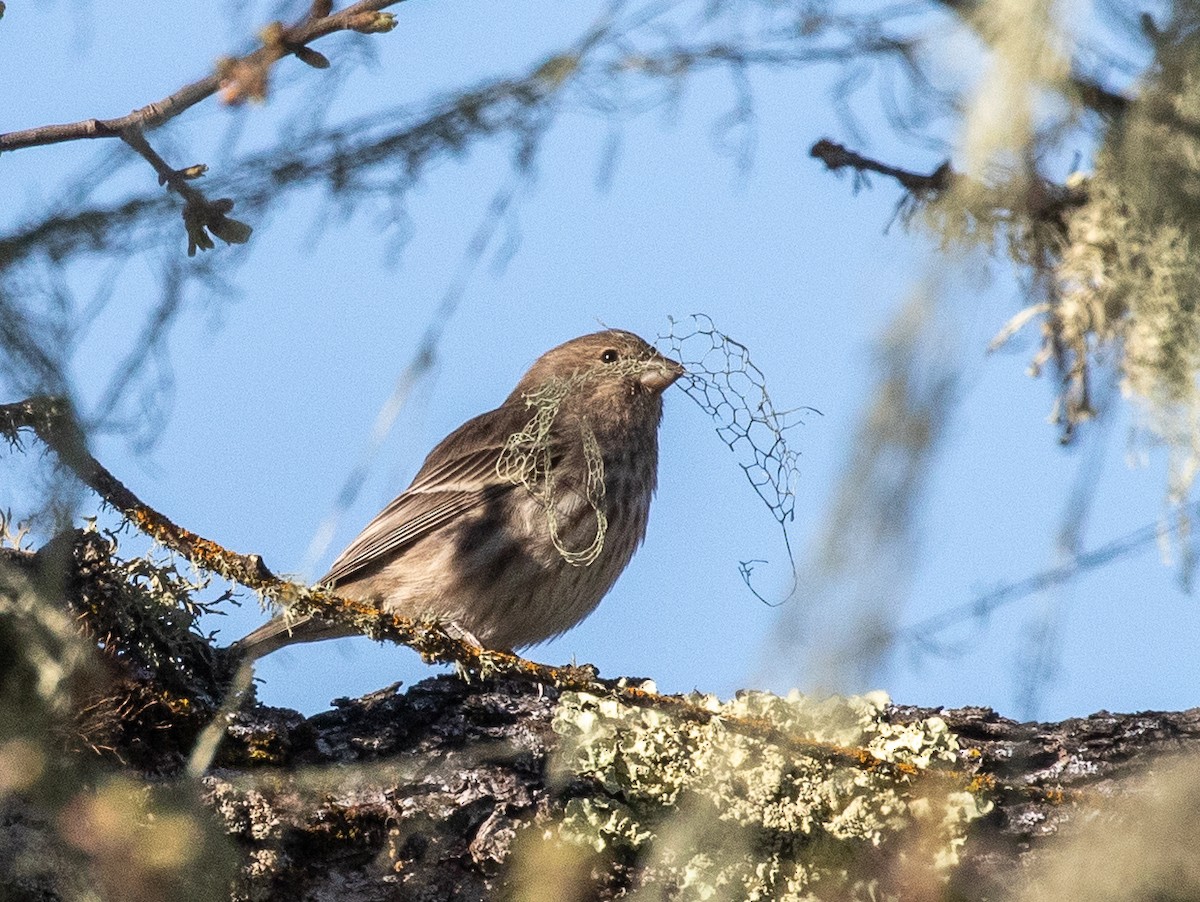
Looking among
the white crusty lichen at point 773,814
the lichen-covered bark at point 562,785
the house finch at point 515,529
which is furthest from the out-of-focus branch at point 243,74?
the house finch at point 515,529

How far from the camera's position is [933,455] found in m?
1.71

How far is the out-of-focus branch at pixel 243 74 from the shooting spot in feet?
8.14

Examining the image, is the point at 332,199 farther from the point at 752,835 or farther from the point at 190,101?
the point at 752,835

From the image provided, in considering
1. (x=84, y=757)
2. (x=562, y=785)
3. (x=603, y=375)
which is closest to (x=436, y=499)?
(x=603, y=375)

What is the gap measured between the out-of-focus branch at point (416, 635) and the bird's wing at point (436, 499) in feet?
9.65

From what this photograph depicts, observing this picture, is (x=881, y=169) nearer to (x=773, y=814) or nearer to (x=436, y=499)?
(x=773, y=814)

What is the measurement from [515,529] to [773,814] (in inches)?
128

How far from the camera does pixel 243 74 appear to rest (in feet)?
8.04

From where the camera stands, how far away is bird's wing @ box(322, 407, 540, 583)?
277 inches

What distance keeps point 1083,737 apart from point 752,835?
110 cm

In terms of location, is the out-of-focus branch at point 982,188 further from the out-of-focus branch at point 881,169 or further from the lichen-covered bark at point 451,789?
the lichen-covered bark at point 451,789

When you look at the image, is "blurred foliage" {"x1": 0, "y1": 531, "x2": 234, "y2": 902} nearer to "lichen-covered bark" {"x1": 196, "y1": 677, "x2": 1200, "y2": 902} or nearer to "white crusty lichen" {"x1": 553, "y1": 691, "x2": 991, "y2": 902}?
"lichen-covered bark" {"x1": 196, "y1": 677, "x2": 1200, "y2": 902}

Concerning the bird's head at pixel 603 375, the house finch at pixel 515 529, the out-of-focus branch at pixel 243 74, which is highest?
the bird's head at pixel 603 375

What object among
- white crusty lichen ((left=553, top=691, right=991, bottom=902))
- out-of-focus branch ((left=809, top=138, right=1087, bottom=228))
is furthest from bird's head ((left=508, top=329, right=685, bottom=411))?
out-of-focus branch ((left=809, top=138, right=1087, bottom=228))
